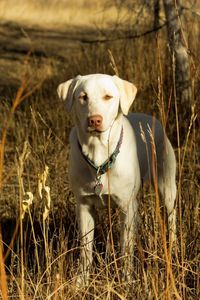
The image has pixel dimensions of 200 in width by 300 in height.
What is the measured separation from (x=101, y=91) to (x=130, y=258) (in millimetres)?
832

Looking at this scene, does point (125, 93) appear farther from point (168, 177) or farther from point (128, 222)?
point (168, 177)

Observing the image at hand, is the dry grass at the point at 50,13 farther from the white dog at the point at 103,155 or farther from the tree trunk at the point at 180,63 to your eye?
the white dog at the point at 103,155

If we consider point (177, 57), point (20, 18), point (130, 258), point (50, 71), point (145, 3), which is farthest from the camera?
point (20, 18)

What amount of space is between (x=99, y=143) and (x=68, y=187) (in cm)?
114

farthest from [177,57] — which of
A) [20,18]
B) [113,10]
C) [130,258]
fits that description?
[20,18]

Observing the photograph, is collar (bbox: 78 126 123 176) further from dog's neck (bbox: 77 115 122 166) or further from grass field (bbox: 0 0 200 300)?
grass field (bbox: 0 0 200 300)

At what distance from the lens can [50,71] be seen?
9711mm

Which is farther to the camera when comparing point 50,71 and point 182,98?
point 50,71

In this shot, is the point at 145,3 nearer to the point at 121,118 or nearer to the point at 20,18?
the point at 121,118

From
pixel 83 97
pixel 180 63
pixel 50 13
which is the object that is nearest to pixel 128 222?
pixel 83 97

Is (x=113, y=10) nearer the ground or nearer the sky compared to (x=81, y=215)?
nearer the sky

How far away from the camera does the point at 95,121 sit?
3.61 metres

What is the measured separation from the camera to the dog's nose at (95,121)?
361 cm

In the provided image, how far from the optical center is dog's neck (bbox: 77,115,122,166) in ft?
12.9
